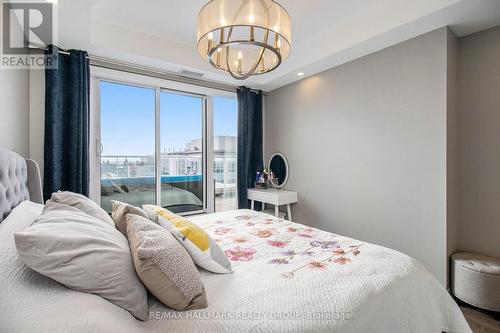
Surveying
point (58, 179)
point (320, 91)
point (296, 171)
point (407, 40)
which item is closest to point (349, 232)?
point (296, 171)

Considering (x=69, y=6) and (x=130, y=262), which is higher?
(x=69, y=6)

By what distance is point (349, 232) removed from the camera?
2939 mm

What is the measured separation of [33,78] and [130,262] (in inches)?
99.9

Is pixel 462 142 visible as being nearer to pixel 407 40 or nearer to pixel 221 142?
pixel 407 40

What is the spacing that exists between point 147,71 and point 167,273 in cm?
281

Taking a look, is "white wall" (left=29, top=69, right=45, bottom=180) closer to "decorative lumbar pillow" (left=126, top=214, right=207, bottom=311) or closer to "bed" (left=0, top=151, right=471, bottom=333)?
"bed" (left=0, top=151, right=471, bottom=333)

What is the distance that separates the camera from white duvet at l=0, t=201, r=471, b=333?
67cm

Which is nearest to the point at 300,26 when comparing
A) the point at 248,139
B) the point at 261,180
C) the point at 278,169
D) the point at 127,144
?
the point at 248,139

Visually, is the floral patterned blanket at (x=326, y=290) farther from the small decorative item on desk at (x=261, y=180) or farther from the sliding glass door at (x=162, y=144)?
the small decorative item on desk at (x=261, y=180)

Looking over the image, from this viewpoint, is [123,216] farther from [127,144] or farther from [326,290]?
[127,144]

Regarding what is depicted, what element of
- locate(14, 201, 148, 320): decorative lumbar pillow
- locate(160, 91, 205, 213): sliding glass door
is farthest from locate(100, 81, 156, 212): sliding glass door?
locate(14, 201, 148, 320): decorative lumbar pillow

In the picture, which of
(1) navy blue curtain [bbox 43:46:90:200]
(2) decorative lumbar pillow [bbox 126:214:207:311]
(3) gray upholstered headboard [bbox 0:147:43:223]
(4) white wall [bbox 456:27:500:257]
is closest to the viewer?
(2) decorative lumbar pillow [bbox 126:214:207:311]

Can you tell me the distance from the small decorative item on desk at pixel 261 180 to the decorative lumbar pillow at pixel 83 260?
3.05 m

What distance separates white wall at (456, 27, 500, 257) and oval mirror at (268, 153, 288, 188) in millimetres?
2080
